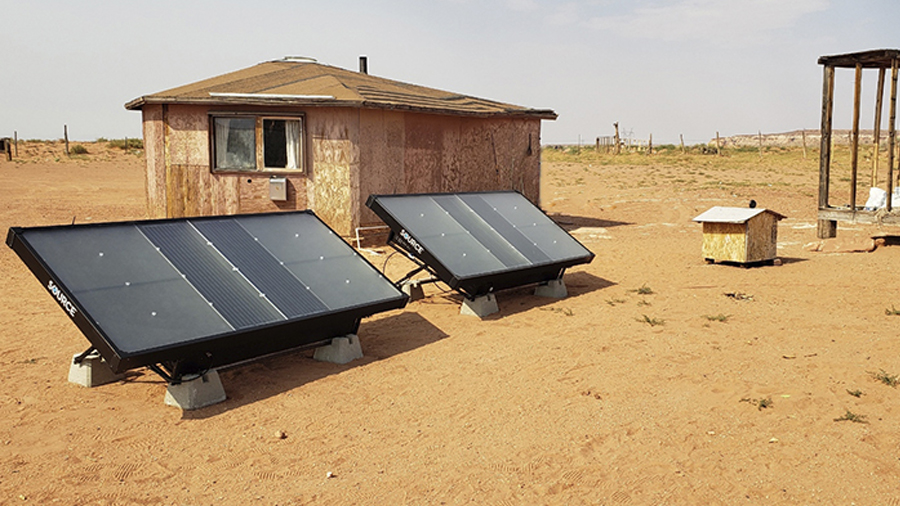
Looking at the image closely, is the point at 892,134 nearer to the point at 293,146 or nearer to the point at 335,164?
the point at 335,164

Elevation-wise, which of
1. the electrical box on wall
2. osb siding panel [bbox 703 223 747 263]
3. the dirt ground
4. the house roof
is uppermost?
the house roof

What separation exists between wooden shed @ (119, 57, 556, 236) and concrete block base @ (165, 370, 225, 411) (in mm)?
8487

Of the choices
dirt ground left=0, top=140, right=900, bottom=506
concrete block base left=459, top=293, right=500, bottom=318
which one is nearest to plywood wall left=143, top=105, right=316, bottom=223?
dirt ground left=0, top=140, right=900, bottom=506

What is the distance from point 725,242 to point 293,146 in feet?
26.3

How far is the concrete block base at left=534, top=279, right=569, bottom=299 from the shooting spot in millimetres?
10391

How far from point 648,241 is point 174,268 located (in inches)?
433

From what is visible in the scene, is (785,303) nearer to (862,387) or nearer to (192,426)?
(862,387)

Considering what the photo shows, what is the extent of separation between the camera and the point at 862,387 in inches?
256

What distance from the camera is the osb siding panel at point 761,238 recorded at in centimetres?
1198

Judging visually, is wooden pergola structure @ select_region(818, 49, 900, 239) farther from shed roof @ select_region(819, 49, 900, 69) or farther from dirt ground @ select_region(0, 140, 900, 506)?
dirt ground @ select_region(0, 140, 900, 506)

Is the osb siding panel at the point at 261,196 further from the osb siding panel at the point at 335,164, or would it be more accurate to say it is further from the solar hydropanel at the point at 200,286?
the solar hydropanel at the point at 200,286

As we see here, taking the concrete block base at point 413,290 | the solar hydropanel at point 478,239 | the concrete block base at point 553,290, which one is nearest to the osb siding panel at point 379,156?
the solar hydropanel at point 478,239

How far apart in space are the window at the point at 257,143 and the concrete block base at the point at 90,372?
8415 mm

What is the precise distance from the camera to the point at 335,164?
14.6 metres
